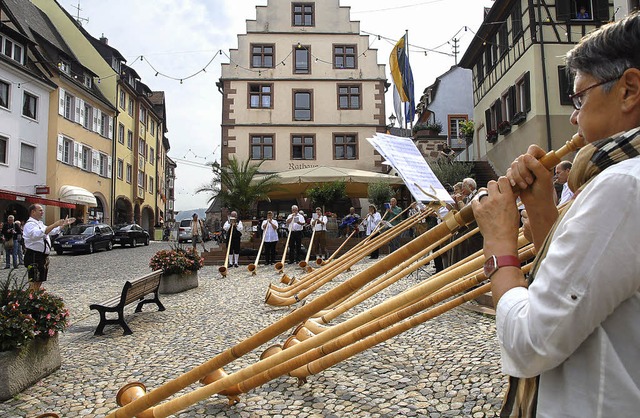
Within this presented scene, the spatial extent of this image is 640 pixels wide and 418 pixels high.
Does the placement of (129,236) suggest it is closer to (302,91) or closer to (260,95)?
(260,95)

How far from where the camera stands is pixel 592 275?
1003 millimetres

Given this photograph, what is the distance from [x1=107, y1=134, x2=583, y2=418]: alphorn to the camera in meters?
1.72

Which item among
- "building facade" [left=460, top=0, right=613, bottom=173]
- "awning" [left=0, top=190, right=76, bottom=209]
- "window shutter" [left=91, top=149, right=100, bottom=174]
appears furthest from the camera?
"window shutter" [left=91, top=149, right=100, bottom=174]

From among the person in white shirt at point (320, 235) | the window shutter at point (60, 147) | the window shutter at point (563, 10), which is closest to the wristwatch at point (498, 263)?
the person in white shirt at point (320, 235)

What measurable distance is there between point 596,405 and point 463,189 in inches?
258

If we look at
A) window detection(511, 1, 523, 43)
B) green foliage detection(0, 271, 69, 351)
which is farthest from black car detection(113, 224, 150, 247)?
green foliage detection(0, 271, 69, 351)

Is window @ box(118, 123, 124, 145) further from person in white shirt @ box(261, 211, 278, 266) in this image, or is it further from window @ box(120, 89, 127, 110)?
person in white shirt @ box(261, 211, 278, 266)

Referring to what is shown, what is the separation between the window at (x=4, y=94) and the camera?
2350 centimetres

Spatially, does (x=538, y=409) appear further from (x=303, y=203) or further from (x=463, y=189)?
(x=303, y=203)

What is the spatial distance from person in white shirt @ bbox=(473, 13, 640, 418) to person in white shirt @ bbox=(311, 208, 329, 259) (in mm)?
14375

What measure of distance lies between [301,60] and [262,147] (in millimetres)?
6723

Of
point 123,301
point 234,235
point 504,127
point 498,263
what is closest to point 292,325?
point 498,263

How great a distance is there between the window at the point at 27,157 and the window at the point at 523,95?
24593 mm

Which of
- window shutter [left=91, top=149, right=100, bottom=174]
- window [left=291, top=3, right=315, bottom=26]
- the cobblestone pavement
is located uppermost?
window [left=291, top=3, right=315, bottom=26]
